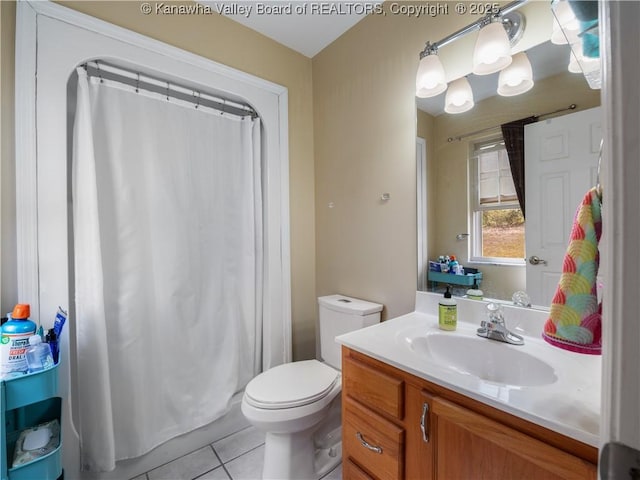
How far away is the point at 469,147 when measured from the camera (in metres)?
1.29

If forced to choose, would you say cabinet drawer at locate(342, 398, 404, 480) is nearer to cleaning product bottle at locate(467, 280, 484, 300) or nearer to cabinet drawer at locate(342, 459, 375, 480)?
cabinet drawer at locate(342, 459, 375, 480)

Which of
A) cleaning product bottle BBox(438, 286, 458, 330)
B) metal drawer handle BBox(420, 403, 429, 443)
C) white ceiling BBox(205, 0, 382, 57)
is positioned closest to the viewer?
metal drawer handle BBox(420, 403, 429, 443)

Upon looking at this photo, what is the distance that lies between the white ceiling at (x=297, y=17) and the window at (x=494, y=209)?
1.12 meters

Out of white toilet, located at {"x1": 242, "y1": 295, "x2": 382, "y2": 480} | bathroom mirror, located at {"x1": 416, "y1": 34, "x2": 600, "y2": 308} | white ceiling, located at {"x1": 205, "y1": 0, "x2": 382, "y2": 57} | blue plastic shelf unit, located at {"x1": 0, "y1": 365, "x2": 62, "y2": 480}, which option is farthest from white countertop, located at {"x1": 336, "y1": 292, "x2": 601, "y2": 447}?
white ceiling, located at {"x1": 205, "y1": 0, "x2": 382, "y2": 57}

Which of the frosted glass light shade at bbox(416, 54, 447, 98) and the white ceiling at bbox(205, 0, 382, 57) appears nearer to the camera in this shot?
the frosted glass light shade at bbox(416, 54, 447, 98)

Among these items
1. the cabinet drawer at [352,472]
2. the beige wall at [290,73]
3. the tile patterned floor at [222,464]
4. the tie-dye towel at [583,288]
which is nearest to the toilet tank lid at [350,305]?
the beige wall at [290,73]

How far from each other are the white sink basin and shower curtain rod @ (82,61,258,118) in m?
1.63

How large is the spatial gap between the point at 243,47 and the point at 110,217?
49.3 inches

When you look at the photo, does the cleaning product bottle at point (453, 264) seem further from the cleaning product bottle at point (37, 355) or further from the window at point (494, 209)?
the cleaning product bottle at point (37, 355)

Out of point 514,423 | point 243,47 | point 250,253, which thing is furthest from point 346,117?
point 514,423

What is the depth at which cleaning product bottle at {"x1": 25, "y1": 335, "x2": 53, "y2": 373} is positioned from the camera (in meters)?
1.02

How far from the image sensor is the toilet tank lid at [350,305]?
5.08ft

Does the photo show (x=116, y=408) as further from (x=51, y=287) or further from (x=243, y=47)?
(x=243, y=47)

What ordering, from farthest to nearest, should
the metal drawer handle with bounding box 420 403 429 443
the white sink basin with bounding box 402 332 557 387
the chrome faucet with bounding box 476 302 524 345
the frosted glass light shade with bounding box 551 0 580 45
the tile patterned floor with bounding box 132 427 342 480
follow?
the tile patterned floor with bounding box 132 427 342 480, the chrome faucet with bounding box 476 302 524 345, the white sink basin with bounding box 402 332 557 387, the metal drawer handle with bounding box 420 403 429 443, the frosted glass light shade with bounding box 551 0 580 45
